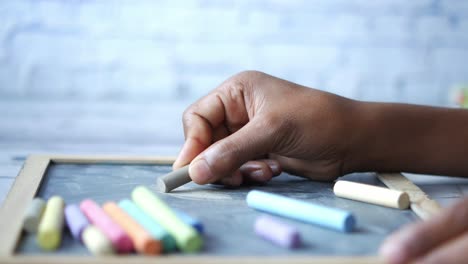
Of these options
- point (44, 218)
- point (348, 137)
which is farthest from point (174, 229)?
point (348, 137)

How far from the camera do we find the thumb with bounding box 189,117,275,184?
1.09m

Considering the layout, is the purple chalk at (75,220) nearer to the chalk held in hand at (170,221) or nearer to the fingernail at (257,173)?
the chalk held in hand at (170,221)

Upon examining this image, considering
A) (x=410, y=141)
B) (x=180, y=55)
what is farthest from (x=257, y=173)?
(x=180, y=55)

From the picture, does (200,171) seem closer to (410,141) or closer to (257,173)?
(257,173)

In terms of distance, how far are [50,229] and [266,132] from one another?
0.45m

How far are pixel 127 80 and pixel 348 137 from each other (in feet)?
3.35

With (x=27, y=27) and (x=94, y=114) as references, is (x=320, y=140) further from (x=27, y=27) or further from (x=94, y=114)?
(x=27, y=27)

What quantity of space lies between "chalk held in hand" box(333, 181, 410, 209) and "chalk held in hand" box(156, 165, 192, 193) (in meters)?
0.26

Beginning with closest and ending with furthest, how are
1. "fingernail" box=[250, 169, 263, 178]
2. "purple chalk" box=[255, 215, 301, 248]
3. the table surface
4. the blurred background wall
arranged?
1. "purple chalk" box=[255, 215, 301, 248]
2. "fingernail" box=[250, 169, 263, 178]
3. the table surface
4. the blurred background wall

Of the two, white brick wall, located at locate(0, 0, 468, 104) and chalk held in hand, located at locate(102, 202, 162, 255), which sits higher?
white brick wall, located at locate(0, 0, 468, 104)

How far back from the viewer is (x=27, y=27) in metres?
1.97

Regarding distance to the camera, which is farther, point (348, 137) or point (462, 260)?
point (348, 137)

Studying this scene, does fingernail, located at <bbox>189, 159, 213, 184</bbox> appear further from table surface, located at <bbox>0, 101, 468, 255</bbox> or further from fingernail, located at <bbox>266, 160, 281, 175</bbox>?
table surface, located at <bbox>0, 101, 468, 255</bbox>

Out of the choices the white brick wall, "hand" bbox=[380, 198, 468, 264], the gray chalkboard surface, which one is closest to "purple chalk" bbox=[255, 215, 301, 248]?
the gray chalkboard surface
